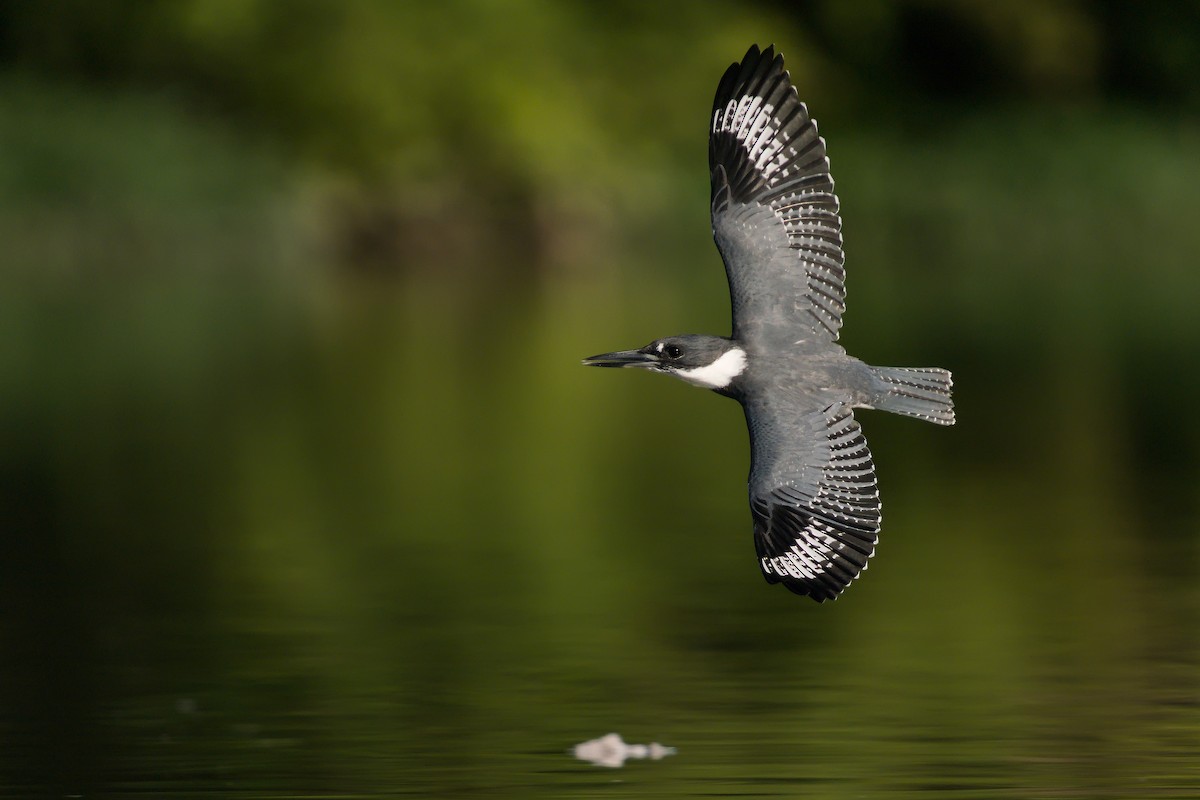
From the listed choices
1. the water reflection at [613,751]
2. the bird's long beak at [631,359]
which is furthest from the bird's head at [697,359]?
the water reflection at [613,751]

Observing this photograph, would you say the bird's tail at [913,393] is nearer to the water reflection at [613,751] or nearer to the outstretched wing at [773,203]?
the outstretched wing at [773,203]

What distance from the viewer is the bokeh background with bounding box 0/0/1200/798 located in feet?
35.2

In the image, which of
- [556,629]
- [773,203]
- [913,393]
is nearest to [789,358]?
[913,393]

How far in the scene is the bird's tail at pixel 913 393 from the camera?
760 cm

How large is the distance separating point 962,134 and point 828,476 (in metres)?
35.0

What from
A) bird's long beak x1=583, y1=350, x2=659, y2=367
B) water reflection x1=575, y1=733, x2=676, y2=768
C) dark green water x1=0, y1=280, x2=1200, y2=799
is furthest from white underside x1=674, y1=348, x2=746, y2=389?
water reflection x1=575, y1=733, x2=676, y2=768

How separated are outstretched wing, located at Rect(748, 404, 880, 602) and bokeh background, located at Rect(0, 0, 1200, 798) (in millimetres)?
1831

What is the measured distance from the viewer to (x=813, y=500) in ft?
25.5

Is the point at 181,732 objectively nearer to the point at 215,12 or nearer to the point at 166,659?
the point at 166,659

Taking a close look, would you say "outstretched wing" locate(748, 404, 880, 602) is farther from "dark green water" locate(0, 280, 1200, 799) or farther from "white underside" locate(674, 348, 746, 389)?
"dark green water" locate(0, 280, 1200, 799)

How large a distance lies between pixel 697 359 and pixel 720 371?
0.08 m

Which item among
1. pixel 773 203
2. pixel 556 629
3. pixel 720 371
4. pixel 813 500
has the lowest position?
pixel 813 500

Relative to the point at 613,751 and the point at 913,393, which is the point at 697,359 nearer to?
the point at 913,393

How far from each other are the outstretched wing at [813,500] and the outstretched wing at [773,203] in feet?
1.31
